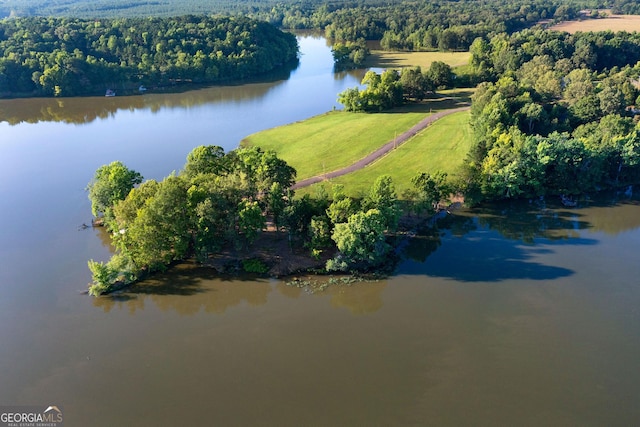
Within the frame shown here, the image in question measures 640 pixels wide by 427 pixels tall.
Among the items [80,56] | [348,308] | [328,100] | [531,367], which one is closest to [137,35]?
[80,56]

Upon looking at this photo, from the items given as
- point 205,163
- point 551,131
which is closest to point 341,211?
point 205,163

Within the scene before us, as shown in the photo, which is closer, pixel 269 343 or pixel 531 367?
pixel 531 367

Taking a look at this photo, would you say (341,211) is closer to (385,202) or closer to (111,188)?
(385,202)

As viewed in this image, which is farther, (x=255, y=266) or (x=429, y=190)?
(x=429, y=190)

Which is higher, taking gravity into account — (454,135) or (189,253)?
(454,135)

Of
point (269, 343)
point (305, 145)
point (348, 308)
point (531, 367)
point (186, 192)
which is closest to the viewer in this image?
point (531, 367)

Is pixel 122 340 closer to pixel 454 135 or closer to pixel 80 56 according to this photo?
pixel 454 135
